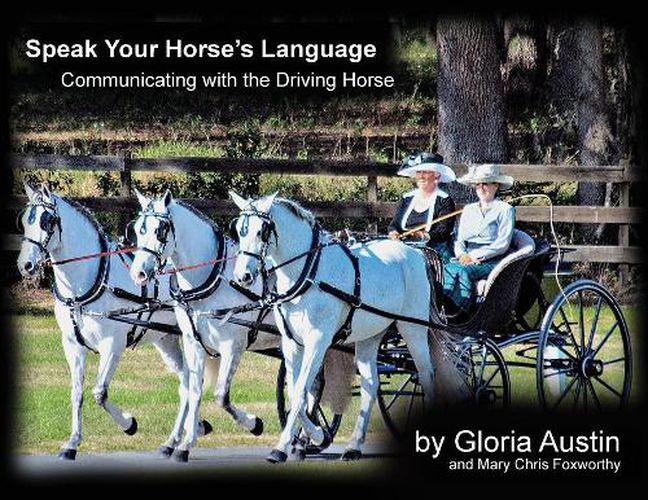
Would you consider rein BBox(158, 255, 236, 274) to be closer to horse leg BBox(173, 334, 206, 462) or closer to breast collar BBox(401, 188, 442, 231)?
horse leg BBox(173, 334, 206, 462)

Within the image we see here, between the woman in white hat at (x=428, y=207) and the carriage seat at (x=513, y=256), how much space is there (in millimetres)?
378

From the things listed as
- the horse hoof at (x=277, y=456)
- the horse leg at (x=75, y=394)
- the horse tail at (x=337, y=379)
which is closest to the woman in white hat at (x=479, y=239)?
the horse tail at (x=337, y=379)

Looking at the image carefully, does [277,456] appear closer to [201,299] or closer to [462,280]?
[201,299]

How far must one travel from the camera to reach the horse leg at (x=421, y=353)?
12.3 m

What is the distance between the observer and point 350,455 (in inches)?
473

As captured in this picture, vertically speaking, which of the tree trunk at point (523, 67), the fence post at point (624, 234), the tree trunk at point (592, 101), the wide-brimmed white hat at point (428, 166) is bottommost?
the wide-brimmed white hat at point (428, 166)

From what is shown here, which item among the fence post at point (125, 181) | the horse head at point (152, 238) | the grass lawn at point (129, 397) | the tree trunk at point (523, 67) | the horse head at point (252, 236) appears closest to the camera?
the horse head at point (252, 236)

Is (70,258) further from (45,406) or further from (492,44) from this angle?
(492,44)

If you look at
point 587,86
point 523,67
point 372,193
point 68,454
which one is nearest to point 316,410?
point 68,454

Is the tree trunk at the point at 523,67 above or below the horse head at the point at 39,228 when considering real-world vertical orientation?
above

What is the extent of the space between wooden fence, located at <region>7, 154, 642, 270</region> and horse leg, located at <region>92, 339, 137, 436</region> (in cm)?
397

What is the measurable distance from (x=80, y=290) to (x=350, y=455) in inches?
→ 80.3

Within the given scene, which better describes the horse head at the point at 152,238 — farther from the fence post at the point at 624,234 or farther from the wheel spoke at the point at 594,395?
the fence post at the point at 624,234

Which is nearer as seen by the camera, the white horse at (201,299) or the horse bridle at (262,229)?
the horse bridle at (262,229)
